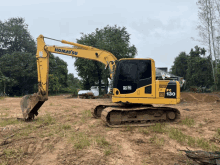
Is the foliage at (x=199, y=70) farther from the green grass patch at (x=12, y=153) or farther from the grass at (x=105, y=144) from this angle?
the green grass patch at (x=12, y=153)

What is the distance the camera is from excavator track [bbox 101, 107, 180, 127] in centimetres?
747

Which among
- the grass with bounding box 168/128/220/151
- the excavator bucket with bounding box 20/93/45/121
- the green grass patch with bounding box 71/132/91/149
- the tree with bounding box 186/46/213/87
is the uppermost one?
the tree with bounding box 186/46/213/87

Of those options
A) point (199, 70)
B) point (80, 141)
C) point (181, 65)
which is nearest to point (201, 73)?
point (199, 70)

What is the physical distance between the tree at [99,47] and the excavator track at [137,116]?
1925cm

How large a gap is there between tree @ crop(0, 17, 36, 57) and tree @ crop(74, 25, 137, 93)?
1333 centimetres

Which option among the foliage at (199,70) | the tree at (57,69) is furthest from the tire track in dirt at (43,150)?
the foliage at (199,70)

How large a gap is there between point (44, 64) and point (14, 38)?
32695 millimetres

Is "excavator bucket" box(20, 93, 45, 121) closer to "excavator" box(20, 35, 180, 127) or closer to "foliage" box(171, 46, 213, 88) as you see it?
"excavator" box(20, 35, 180, 127)

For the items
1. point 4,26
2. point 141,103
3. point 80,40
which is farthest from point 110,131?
point 4,26

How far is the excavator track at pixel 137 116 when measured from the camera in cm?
747

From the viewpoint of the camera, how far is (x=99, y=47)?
28.0 m

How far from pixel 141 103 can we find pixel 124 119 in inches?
41.6

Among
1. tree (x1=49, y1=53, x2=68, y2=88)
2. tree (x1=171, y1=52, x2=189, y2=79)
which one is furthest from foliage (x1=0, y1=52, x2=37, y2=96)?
tree (x1=171, y1=52, x2=189, y2=79)

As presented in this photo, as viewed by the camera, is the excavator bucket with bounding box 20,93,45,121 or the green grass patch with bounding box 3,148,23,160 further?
the excavator bucket with bounding box 20,93,45,121
